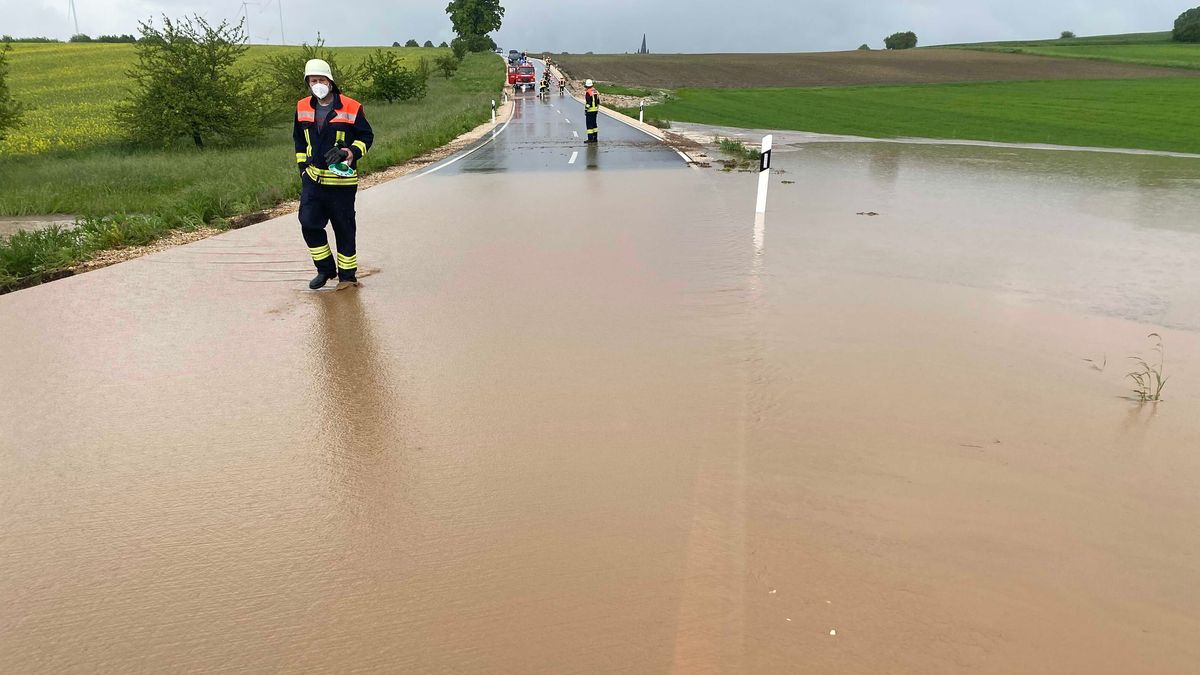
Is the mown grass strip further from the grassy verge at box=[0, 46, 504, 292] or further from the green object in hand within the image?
the green object in hand

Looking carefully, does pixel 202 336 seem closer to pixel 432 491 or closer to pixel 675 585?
pixel 432 491

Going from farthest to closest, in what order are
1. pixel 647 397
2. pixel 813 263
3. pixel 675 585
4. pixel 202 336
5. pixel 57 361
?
pixel 813 263, pixel 202 336, pixel 57 361, pixel 647 397, pixel 675 585

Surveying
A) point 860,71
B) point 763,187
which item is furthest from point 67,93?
point 860,71

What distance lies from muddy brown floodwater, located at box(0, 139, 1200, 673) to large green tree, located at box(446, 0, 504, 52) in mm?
119234

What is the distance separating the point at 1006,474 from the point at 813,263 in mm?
4363

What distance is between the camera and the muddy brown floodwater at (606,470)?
2641mm

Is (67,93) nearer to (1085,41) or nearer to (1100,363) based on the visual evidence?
(1100,363)

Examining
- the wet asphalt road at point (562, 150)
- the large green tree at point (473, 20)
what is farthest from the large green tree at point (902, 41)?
the wet asphalt road at point (562, 150)

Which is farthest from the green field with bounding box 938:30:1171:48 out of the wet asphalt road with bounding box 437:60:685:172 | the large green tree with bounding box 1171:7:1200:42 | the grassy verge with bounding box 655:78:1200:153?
the wet asphalt road with bounding box 437:60:685:172

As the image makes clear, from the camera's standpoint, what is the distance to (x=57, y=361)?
5297 mm

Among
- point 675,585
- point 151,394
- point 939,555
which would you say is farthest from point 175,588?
point 939,555

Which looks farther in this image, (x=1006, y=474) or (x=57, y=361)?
(x=57, y=361)

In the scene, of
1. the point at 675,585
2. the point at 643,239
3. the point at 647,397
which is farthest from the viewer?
the point at 643,239

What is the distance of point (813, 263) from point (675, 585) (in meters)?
5.50
